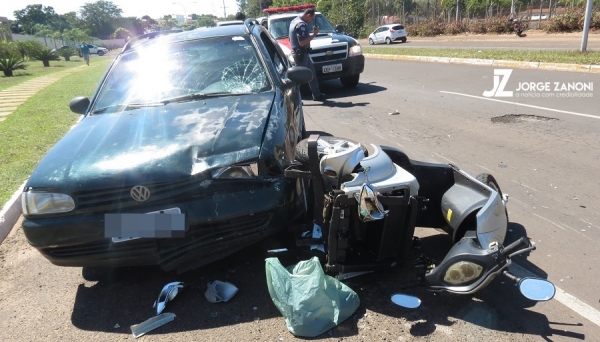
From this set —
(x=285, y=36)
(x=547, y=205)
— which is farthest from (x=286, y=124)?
(x=285, y=36)

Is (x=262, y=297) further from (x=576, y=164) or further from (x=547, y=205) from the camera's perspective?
(x=576, y=164)

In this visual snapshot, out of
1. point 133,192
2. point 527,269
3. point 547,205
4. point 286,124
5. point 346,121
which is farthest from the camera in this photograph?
point 346,121

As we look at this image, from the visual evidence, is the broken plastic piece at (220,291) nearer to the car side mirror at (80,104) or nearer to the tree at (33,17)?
the car side mirror at (80,104)

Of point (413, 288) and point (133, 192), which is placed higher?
point (133, 192)

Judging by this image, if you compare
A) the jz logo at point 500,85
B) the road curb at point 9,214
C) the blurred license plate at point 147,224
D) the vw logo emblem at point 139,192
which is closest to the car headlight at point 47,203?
the blurred license plate at point 147,224

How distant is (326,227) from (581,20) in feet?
103

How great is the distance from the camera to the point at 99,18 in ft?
358

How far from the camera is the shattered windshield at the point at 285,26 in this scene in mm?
11734

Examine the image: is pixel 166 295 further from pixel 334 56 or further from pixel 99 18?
pixel 99 18

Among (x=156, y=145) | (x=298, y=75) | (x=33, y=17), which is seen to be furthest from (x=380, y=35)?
(x=33, y=17)

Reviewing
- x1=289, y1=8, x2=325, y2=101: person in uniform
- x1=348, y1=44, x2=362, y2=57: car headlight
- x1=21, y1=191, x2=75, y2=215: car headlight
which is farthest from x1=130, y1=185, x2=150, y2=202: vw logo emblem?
x1=348, y1=44, x2=362, y2=57: car headlight

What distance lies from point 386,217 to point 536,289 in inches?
35.4

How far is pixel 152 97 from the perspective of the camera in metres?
4.16

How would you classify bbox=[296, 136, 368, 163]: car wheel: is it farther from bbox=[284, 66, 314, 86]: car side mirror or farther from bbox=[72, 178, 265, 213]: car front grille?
bbox=[284, 66, 314, 86]: car side mirror
